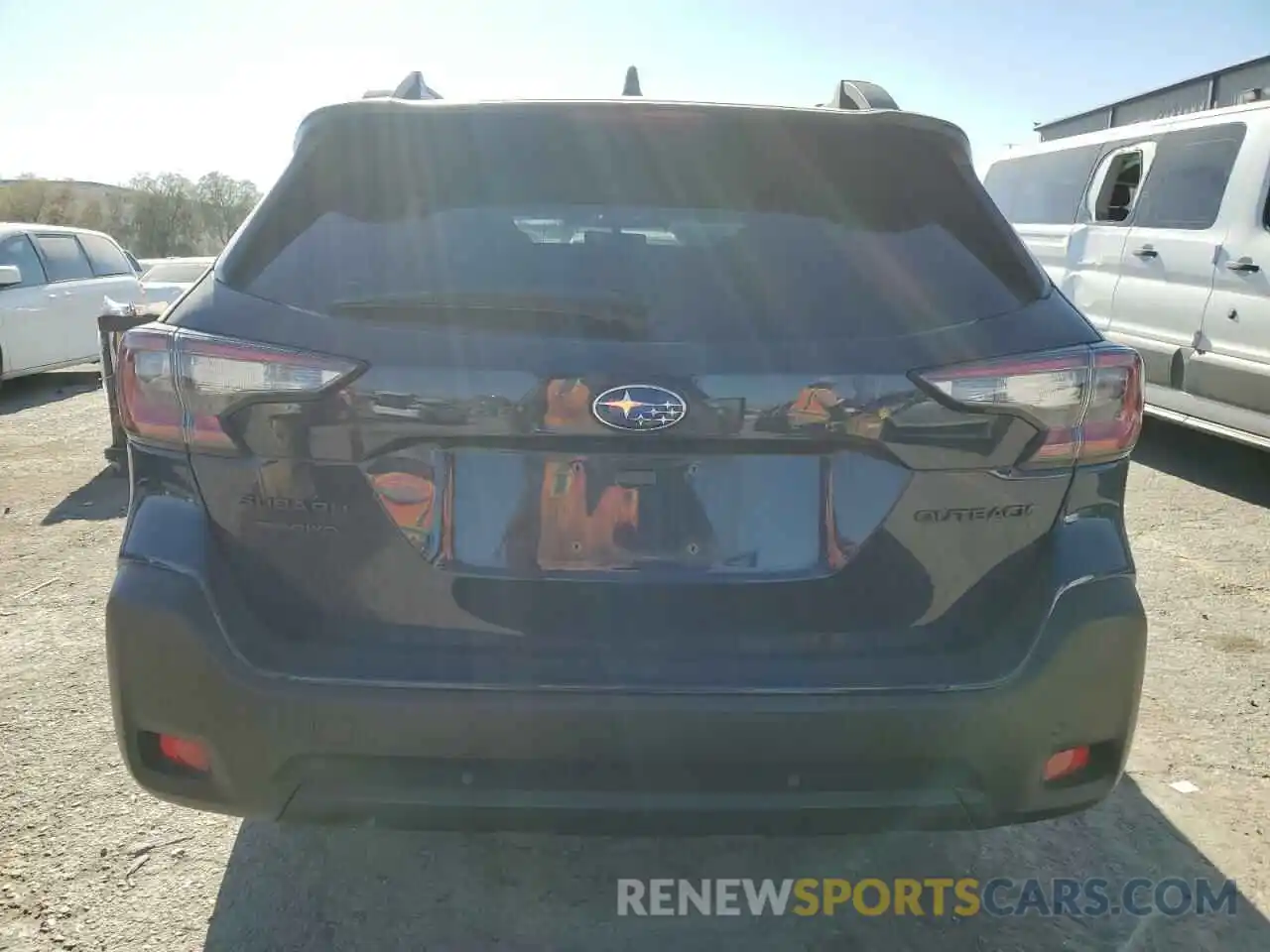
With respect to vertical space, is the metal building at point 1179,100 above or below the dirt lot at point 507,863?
above

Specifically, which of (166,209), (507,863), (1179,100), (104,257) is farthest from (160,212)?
(507,863)

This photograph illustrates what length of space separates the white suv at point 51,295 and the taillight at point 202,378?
29.3ft

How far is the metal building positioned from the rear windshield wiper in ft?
50.9

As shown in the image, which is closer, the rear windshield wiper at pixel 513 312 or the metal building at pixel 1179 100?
the rear windshield wiper at pixel 513 312

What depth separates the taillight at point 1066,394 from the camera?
1768 mm

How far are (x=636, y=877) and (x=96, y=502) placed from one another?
4810 millimetres

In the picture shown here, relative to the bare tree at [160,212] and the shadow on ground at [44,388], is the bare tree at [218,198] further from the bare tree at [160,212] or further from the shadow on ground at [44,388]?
the shadow on ground at [44,388]

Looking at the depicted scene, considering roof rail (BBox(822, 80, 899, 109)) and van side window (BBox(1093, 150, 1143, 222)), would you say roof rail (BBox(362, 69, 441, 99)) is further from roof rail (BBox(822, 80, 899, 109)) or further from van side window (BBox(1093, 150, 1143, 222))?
van side window (BBox(1093, 150, 1143, 222))

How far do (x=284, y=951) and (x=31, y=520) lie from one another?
4335 mm

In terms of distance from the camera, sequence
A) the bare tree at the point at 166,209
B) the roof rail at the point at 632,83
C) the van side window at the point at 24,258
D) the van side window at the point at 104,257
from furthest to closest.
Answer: the bare tree at the point at 166,209, the van side window at the point at 104,257, the van side window at the point at 24,258, the roof rail at the point at 632,83

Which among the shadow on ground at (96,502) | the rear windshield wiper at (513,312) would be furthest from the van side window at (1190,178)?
the shadow on ground at (96,502)

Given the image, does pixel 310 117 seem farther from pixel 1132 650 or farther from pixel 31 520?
pixel 31 520

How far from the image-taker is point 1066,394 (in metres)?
1.80

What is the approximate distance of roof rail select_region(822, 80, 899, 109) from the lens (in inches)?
90.2
